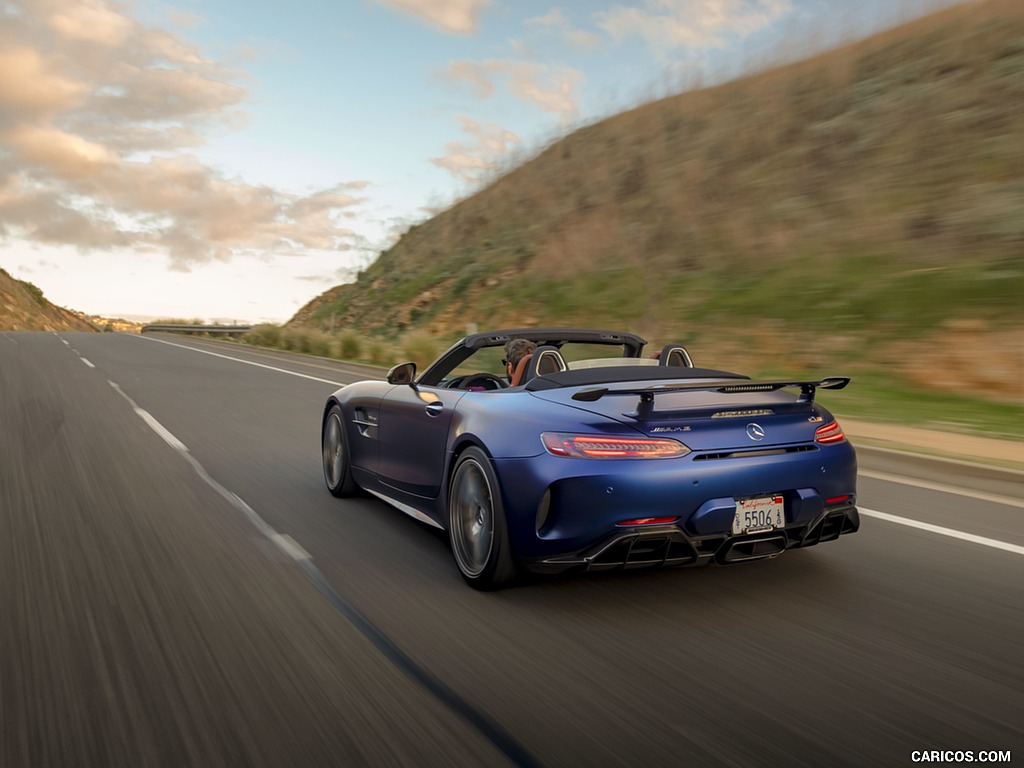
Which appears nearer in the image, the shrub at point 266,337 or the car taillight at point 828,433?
the car taillight at point 828,433

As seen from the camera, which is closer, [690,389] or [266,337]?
[690,389]

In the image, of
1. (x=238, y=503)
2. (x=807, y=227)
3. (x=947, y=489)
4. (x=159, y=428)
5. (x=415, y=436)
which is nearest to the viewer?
(x=415, y=436)

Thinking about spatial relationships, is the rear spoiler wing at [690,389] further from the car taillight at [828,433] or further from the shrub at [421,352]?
the shrub at [421,352]

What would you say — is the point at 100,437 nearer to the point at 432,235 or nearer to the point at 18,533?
the point at 18,533

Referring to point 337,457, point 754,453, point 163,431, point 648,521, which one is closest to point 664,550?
point 648,521

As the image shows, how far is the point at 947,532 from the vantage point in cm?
601

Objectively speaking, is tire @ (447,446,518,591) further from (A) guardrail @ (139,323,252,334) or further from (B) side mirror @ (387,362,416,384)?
(A) guardrail @ (139,323,252,334)

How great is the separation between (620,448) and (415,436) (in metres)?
1.82

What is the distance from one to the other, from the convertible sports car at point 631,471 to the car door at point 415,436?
0.11ft

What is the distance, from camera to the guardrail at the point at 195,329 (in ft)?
163

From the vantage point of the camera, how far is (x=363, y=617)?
4.35 metres

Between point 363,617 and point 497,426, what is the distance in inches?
44.1

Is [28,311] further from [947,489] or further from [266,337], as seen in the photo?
[947,489]

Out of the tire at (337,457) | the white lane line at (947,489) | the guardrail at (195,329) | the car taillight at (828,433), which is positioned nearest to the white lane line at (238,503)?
the tire at (337,457)
